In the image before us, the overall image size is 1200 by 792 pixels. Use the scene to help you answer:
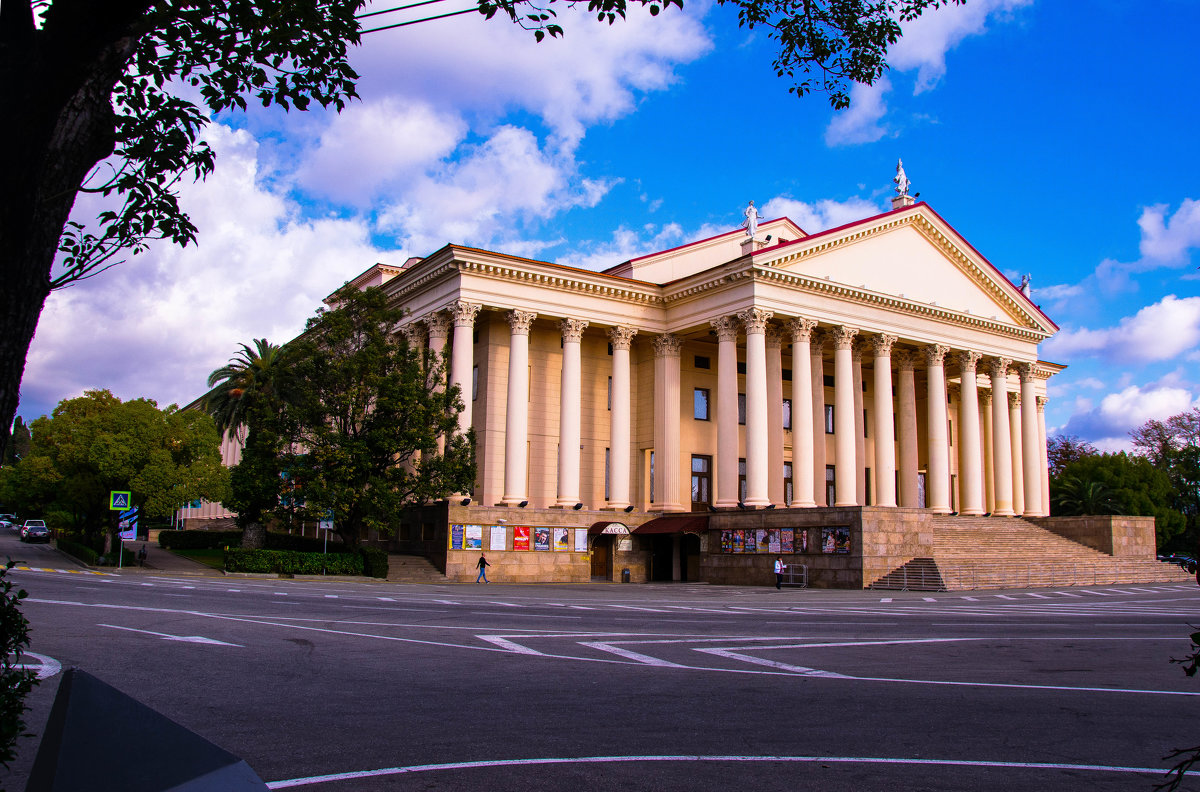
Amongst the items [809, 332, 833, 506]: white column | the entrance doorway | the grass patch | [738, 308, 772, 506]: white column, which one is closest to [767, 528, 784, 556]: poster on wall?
[738, 308, 772, 506]: white column

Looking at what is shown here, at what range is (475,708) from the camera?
31.0ft

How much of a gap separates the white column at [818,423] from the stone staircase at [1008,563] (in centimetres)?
576

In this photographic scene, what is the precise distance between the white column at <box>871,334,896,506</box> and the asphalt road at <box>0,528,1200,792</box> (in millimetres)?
25863

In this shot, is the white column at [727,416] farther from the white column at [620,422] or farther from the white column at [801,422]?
the white column at [620,422]

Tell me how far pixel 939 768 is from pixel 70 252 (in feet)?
25.8

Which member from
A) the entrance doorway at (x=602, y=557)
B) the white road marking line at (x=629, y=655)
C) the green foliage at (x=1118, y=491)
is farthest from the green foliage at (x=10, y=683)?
the green foliage at (x=1118, y=491)

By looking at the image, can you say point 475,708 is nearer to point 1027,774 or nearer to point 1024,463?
point 1027,774

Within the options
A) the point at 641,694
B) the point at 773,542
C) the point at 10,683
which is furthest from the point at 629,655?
the point at 773,542

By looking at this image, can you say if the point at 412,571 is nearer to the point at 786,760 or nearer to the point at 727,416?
the point at 727,416

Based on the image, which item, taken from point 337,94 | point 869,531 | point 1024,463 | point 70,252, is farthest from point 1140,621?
point 1024,463

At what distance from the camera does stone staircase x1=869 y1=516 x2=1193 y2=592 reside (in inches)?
1485

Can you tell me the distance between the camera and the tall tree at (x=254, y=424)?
124 ft

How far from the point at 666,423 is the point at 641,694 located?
3670 cm

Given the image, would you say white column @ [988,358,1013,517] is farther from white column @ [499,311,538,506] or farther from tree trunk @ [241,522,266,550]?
tree trunk @ [241,522,266,550]
